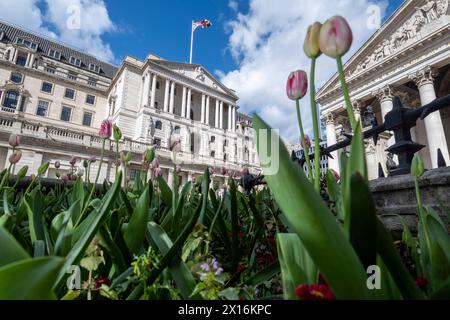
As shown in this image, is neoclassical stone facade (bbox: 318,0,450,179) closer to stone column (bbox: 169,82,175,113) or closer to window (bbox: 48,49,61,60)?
stone column (bbox: 169,82,175,113)

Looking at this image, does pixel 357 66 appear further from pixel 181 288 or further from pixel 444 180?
pixel 181 288

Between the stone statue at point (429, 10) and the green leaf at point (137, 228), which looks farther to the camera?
the stone statue at point (429, 10)

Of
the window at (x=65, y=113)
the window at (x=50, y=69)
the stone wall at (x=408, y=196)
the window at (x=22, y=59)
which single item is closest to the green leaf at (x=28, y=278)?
the stone wall at (x=408, y=196)

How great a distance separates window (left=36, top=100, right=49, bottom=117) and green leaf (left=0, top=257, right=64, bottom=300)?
3295 centimetres

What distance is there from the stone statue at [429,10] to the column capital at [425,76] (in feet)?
8.71

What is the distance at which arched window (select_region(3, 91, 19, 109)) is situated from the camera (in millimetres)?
24391

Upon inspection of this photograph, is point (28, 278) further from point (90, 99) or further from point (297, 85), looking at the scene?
point (90, 99)

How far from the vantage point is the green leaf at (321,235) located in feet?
0.99

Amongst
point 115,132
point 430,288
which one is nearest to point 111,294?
point 430,288

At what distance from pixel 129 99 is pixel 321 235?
28.1m

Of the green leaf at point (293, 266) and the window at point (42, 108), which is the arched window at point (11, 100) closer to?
the window at point (42, 108)

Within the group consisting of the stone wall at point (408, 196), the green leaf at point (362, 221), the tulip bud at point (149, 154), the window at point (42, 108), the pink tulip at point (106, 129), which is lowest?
the green leaf at point (362, 221)

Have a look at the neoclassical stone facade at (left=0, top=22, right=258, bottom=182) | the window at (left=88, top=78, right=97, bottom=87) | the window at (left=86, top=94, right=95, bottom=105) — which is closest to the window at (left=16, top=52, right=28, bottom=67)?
the neoclassical stone facade at (left=0, top=22, right=258, bottom=182)
